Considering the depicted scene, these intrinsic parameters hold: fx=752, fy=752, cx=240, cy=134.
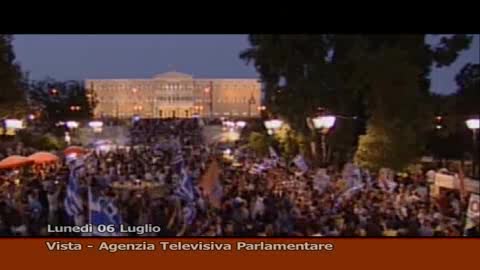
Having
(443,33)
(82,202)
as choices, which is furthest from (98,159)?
(443,33)

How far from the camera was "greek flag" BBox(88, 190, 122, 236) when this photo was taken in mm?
4152

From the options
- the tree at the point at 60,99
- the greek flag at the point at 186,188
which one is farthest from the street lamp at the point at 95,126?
the greek flag at the point at 186,188

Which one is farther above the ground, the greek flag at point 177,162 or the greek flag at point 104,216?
the greek flag at point 177,162

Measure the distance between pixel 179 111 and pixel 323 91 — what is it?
2.75 feet

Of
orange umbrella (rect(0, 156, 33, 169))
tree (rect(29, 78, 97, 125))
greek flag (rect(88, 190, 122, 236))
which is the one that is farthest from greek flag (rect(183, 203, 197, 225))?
orange umbrella (rect(0, 156, 33, 169))

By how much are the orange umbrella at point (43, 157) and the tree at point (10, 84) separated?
25cm

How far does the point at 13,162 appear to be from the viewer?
13.9ft

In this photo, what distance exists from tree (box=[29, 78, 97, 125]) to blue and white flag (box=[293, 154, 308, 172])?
3.89 feet

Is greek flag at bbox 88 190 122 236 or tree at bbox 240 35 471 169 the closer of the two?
greek flag at bbox 88 190 122 236

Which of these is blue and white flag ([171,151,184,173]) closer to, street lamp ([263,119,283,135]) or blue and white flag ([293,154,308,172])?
street lamp ([263,119,283,135])

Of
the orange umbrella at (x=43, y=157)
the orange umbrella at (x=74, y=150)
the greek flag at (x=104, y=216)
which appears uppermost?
the orange umbrella at (x=74, y=150)

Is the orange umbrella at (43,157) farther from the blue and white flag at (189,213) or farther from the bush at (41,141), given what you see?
the blue and white flag at (189,213)

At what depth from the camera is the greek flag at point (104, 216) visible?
415 cm
